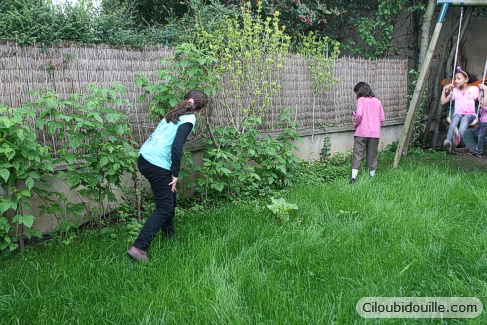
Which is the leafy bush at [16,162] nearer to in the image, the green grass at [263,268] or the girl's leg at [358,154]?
the green grass at [263,268]

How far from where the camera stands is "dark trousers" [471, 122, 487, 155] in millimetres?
8562

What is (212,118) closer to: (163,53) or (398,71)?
(163,53)

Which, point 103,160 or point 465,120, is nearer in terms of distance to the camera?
point 103,160

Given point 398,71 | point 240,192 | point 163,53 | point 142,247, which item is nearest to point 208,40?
point 163,53

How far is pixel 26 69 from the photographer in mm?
4402

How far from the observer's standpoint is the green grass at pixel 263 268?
2904 mm

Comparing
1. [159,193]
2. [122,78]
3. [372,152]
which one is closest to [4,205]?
[159,193]

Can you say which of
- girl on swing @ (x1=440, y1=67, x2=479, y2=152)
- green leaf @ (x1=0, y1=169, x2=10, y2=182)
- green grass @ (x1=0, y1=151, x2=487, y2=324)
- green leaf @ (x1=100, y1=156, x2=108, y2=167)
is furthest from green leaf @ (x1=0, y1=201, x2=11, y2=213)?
girl on swing @ (x1=440, y1=67, x2=479, y2=152)

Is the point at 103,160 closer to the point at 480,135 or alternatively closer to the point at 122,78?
the point at 122,78

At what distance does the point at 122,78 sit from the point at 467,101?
539cm

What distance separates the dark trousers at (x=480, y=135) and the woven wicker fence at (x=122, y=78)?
9.39 feet

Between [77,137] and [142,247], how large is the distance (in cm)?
130

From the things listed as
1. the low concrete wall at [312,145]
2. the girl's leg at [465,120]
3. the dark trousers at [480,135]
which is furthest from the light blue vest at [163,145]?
the dark trousers at [480,135]

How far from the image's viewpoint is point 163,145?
388 cm
